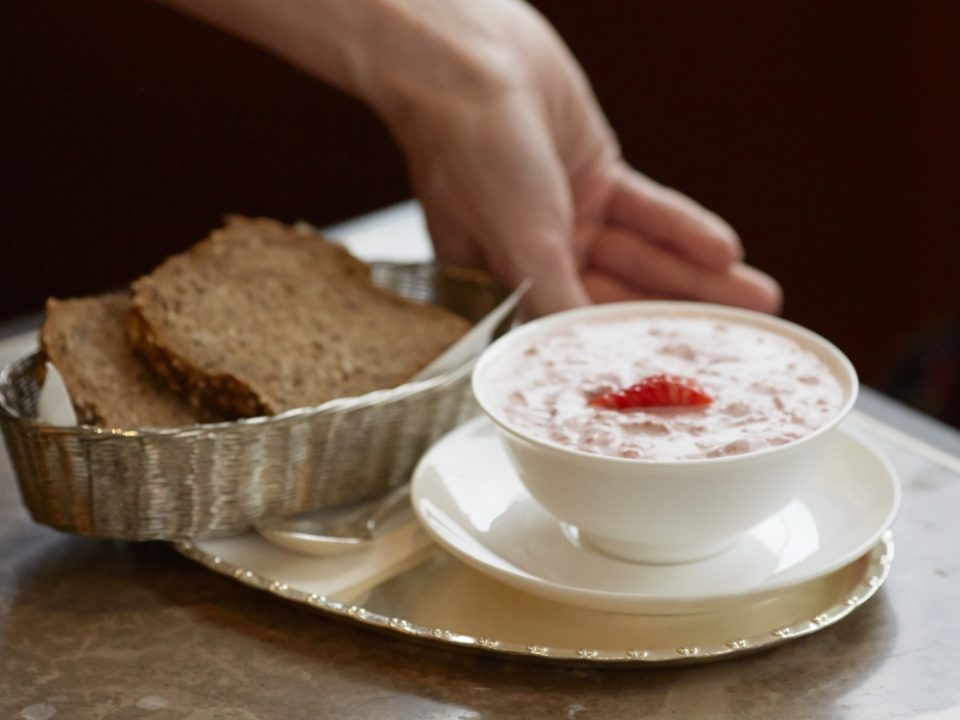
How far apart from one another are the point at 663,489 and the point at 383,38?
1043mm

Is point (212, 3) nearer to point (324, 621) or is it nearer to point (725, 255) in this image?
point (725, 255)

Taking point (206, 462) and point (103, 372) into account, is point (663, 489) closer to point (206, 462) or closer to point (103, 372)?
point (206, 462)

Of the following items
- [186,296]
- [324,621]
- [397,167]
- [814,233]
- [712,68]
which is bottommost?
[814,233]

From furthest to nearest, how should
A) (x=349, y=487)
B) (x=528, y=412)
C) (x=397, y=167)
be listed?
1. (x=397, y=167)
2. (x=349, y=487)
3. (x=528, y=412)

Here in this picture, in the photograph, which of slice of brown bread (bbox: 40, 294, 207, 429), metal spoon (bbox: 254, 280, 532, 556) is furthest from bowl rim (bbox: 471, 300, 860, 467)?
slice of brown bread (bbox: 40, 294, 207, 429)

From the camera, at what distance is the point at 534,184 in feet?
5.57

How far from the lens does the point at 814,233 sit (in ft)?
12.1

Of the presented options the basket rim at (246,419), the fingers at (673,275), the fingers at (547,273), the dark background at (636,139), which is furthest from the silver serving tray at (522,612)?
the dark background at (636,139)

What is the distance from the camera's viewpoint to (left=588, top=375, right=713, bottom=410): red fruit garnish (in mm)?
1048

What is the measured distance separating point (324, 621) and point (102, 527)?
22 cm

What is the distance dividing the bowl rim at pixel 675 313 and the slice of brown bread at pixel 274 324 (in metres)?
0.18

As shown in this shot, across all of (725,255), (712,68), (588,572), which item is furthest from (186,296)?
A: (712,68)

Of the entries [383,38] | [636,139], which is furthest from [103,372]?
[636,139]

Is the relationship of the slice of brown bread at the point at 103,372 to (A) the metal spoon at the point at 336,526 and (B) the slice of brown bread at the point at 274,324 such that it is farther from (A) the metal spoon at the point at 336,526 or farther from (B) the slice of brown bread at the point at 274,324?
(A) the metal spoon at the point at 336,526
